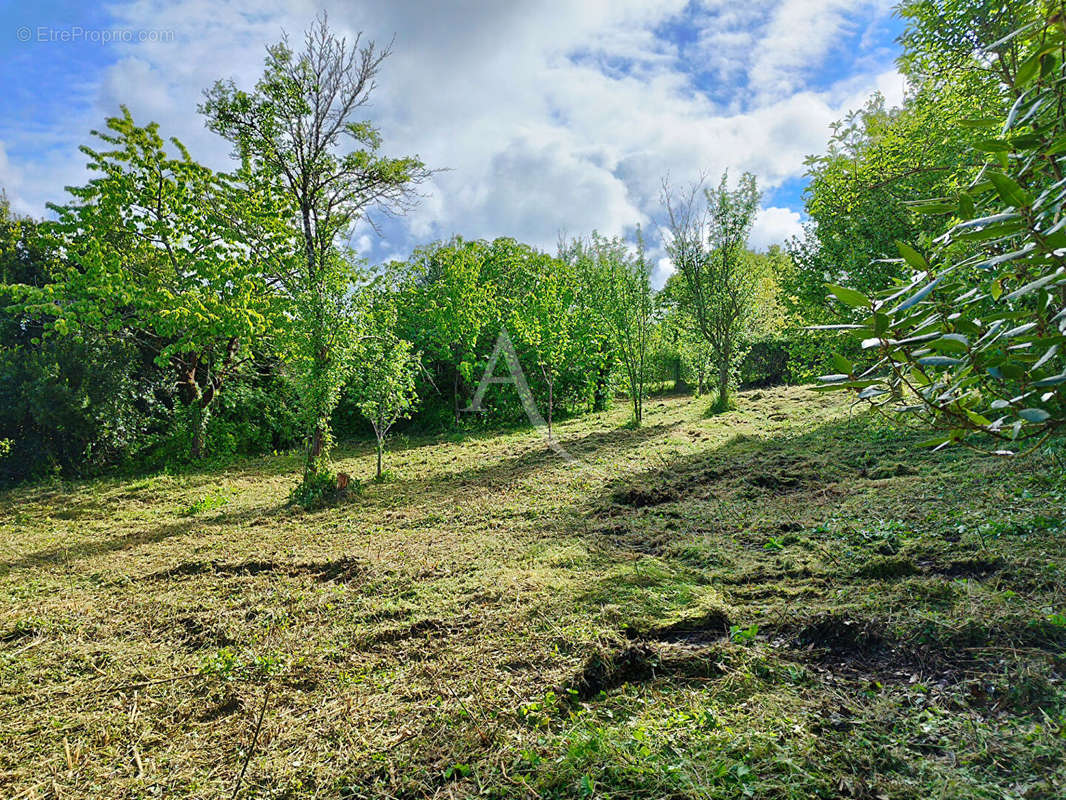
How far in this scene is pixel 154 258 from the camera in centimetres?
1118

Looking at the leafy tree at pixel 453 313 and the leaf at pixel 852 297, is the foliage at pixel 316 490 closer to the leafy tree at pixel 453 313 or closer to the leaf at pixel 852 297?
the leafy tree at pixel 453 313

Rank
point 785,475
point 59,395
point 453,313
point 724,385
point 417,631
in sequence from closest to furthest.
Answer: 1. point 417,631
2. point 785,475
3. point 59,395
4. point 724,385
5. point 453,313

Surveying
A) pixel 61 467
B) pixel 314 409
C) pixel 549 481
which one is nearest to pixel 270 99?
pixel 314 409

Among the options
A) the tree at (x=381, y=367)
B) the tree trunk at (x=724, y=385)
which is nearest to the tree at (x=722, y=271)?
the tree trunk at (x=724, y=385)

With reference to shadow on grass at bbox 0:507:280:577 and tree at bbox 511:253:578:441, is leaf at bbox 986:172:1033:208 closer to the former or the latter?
shadow on grass at bbox 0:507:280:577

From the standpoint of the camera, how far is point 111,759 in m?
2.58

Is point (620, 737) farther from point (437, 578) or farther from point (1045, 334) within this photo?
point (437, 578)

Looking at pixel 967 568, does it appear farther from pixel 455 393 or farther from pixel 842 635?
pixel 455 393

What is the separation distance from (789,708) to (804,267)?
9566 millimetres

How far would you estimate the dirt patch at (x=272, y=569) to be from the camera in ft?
16.2

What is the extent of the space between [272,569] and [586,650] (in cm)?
370

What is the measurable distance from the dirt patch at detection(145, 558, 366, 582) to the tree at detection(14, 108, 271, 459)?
5.94 m

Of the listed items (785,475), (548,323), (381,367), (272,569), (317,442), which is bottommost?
(272,569)

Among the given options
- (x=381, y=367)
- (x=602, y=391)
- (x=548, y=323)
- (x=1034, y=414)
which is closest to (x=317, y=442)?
(x=381, y=367)
